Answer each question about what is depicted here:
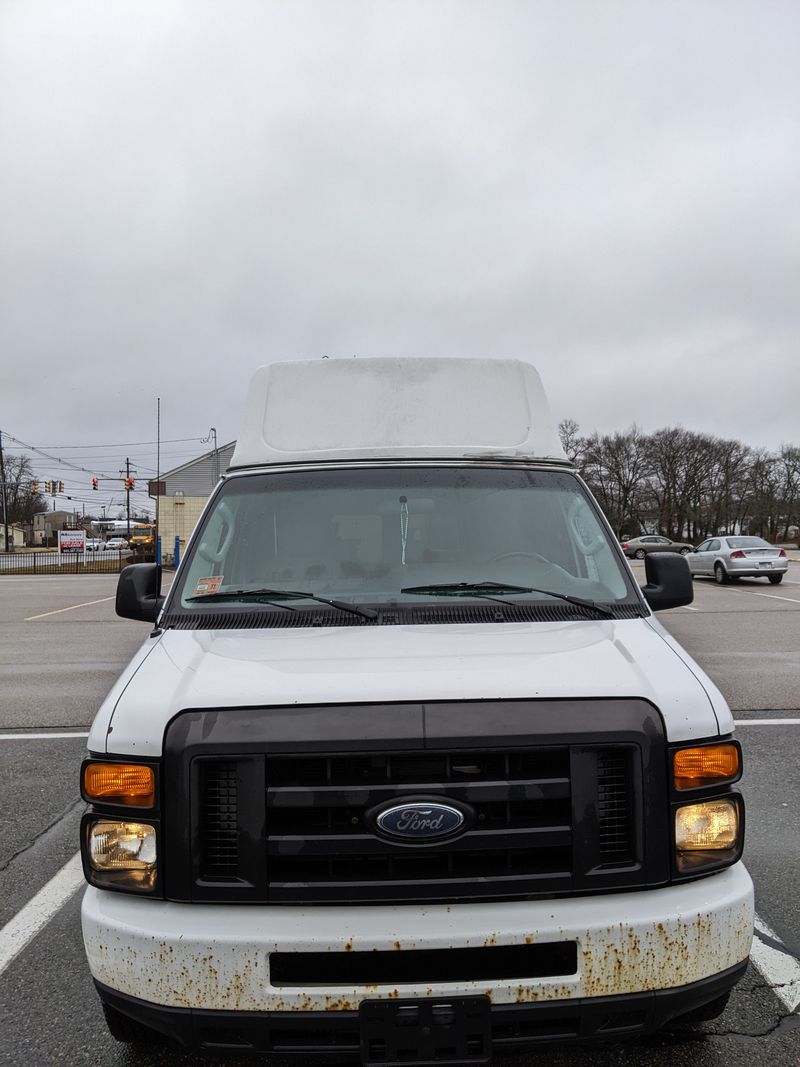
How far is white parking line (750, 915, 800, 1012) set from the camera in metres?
3.06

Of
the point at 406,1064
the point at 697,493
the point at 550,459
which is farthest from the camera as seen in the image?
the point at 697,493

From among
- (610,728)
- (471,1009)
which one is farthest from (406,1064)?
(610,728)

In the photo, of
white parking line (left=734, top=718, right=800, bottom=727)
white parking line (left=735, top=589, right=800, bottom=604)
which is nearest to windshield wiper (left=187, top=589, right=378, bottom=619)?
white parking line (left=734, top=718, right=800, bottom=727)

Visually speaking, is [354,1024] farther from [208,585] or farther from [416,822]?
[208,585]

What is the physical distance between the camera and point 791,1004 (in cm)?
301

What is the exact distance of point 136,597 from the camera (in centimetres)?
370

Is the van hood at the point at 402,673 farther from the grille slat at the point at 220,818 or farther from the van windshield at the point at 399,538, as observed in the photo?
the van windshield at the point at 399,538

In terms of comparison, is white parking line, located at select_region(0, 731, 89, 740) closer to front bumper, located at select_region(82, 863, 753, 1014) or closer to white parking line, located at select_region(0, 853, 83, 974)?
white parking line, located at select_region(0, 853, 83, 974)

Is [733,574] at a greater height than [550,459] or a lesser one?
lesser

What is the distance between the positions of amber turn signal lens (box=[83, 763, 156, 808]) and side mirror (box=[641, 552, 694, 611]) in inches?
90.4

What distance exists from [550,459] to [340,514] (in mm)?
1129

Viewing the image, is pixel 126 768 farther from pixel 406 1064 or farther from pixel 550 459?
pixel 550 459

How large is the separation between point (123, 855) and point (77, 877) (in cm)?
220

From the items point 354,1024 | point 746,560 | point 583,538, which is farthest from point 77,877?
point 746,560
